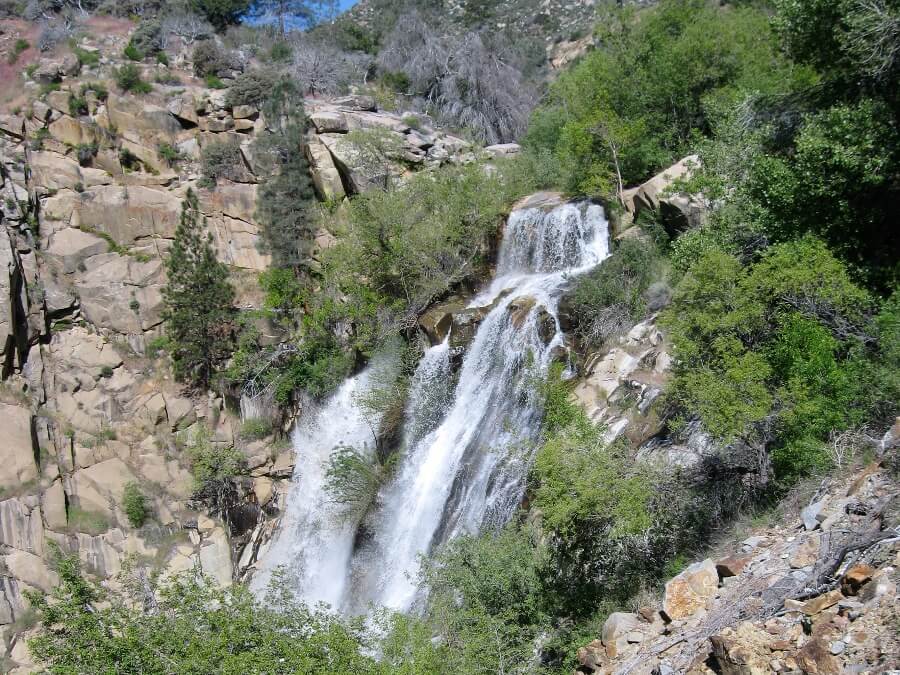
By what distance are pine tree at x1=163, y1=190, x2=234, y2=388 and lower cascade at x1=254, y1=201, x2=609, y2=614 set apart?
502 cm

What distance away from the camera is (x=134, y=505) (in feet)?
78.0

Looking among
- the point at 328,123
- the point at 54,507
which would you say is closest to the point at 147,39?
the point at 328,123

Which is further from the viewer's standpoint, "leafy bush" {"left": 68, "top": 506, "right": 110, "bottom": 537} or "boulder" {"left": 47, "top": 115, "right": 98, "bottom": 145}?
"boulder" {"left": 47, "top": 115, "right": 98, "bottom": 145}

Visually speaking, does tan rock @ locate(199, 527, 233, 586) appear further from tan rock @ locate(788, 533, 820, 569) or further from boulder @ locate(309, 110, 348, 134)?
tan rock @ locate(788, 533, 820, 569)

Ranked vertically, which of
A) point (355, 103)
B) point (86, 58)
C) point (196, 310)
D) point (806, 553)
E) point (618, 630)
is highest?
point (86, 58)

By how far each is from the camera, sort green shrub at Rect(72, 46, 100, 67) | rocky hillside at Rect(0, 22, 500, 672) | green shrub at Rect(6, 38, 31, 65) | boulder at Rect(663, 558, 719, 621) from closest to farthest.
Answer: boulder at Rect(663, 558, 719, 621)
rocky hillside at Rect(0, 22, 500, 672)
green shrub at Rect(72, 46, 100, 67)
green shrub at Rect(6, 38, 31, 65)

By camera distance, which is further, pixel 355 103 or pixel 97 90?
pixel 355 103

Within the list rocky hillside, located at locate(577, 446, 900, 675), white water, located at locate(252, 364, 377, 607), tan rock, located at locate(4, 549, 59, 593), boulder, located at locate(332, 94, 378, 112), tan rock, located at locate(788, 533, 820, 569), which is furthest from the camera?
boulder, located at locate(332, 94, 378, 112)

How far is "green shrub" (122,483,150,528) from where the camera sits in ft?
78.0

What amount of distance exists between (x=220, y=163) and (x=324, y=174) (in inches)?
220

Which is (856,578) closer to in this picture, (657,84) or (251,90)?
(657,84)

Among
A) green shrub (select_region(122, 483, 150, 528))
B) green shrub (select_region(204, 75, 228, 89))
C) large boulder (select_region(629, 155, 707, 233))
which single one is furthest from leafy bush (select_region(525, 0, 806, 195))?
green shrub (select_region(122, 483, 150, 528))

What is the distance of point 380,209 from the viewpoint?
25344 millimetres

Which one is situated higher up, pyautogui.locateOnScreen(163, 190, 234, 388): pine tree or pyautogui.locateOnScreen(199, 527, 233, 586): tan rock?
pyautogui.locateOnScreen(163, 190, 234, 388): pine tree
